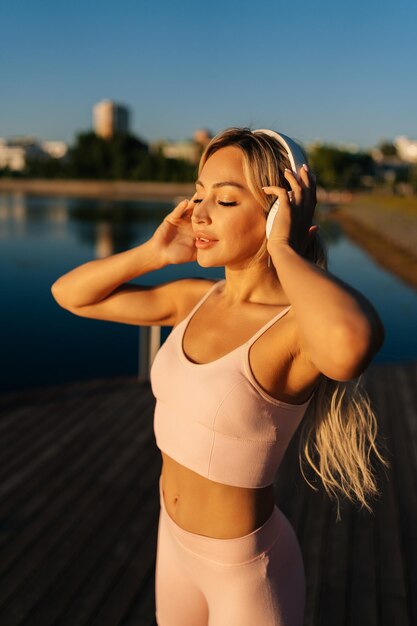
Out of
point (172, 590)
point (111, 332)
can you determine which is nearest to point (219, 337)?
point (172, 590)

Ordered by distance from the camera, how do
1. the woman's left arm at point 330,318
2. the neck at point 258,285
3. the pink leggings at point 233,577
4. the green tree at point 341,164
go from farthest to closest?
the green tree at point 341,164 < the neck at point 258,285 < the pink leggings at point 233,577 < the woman's left arm at point 330,318

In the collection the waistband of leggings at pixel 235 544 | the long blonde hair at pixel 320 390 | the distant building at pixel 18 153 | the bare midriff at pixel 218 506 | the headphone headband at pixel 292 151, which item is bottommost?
the distant building at pixel 18 153

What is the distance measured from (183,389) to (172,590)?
0.61 m

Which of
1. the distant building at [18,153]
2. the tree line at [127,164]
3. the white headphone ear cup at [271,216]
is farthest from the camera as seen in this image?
the distant building at [18,153]

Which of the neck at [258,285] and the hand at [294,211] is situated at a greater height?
the hand at [294,211]

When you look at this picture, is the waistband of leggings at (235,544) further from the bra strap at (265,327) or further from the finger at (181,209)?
the finger at (181,209)

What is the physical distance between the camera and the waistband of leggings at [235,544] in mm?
1431

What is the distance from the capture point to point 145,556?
3141mm

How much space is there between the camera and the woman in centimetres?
122

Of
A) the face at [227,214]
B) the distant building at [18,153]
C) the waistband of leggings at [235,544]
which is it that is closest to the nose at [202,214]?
the face at [227,214]

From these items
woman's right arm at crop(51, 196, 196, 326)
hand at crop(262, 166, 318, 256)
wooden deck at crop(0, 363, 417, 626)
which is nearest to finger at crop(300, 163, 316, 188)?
hand at crop(262, 166, 318, 256)

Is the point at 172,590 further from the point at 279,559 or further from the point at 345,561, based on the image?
the point at 345,561

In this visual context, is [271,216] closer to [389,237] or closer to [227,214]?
[227,214]

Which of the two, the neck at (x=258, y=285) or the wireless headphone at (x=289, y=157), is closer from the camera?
the wireless headphone at (x=289, y=157)
